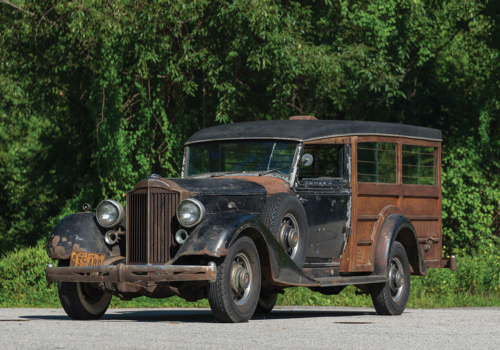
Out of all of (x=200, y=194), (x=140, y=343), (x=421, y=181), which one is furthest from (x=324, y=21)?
(x=140, y=343)

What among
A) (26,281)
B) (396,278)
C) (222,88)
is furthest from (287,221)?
(222,88)

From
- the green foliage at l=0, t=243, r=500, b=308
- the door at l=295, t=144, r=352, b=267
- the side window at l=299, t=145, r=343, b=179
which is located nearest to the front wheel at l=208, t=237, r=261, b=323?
the door at l=295, t=144, r=352, b=267

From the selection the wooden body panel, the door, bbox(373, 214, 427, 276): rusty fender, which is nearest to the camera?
Answer: the door

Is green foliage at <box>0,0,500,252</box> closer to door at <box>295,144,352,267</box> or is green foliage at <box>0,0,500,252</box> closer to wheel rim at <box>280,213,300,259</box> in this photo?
door at <box>295,144,352,267</box>

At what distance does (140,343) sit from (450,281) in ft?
31.0

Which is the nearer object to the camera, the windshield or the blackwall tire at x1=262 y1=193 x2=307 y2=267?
the blackwall tire at x1=262 y1=193 x2=307 y2=267

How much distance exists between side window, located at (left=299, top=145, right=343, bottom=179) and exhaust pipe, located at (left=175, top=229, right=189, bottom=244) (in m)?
2.27

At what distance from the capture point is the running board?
32.2ft

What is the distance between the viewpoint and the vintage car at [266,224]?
8.70m

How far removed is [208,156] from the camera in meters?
10.7

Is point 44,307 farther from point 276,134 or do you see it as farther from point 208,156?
point 276,134

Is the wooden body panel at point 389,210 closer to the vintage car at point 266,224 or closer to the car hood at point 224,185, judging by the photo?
the vintage car at point 266,224

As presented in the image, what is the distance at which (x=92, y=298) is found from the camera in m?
9.77

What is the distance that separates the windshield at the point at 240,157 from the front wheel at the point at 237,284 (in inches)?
60.9
